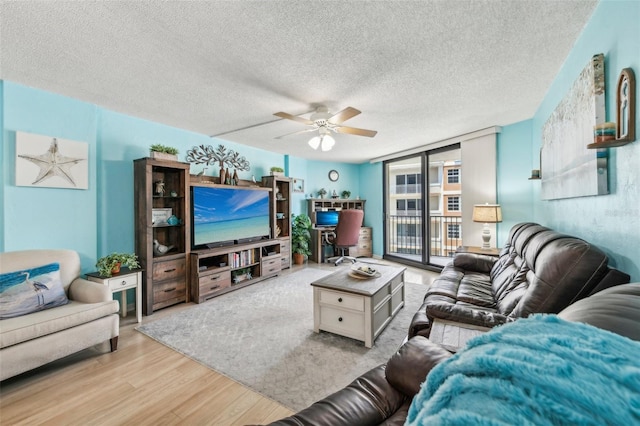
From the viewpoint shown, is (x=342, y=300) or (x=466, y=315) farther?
(x=342, y=300)

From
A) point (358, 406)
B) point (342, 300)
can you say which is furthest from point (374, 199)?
point (358, 406)

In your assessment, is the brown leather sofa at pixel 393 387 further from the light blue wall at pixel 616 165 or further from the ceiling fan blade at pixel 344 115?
the ceiling fan blade at pixel 344 115

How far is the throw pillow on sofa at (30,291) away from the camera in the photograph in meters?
1.96

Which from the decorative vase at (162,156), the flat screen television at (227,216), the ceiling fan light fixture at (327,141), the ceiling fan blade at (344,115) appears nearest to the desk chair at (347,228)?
the flat screen television at (227,216)

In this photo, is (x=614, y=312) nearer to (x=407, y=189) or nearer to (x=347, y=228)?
(x=347, y=228)

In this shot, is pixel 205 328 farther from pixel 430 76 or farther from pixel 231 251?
pixel 430 76

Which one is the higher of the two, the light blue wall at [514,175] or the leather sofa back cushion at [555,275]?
the light blue wall at [514,175]

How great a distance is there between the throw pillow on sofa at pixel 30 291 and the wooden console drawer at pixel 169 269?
0.87 m

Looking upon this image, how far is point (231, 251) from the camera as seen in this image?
12.6 feet

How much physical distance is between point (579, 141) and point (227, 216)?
3.93 m

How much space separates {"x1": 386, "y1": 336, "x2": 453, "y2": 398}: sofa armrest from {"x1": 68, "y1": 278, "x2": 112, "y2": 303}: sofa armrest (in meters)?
2.49

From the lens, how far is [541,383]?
36 cm

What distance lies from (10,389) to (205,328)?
51.0 inches

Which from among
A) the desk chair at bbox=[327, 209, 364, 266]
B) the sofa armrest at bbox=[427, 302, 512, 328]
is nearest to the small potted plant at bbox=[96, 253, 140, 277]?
the sofa armrest at bbox=[427, 302, 512, 328]
